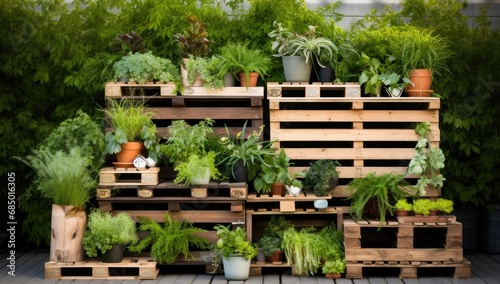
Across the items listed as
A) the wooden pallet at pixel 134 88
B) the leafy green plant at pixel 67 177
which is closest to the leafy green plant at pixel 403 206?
the wooden pallet at pixel 134 88

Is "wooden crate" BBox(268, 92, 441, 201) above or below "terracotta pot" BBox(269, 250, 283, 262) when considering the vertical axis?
above

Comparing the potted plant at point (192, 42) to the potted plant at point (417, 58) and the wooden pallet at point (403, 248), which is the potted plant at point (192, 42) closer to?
the potted plant at point (417, 58)

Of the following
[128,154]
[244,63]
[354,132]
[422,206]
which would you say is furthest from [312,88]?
[128,154]

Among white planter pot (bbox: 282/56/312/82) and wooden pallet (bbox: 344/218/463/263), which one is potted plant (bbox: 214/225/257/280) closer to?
wooden pallet (bbox: 344/218/463/263)

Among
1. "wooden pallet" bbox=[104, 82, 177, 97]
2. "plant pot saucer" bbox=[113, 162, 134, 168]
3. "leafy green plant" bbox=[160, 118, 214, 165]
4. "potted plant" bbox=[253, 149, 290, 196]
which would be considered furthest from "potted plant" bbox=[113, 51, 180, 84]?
"potted plant" bbox=[253, 149, 290, 196]

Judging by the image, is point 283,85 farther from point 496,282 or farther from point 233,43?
point 496,282

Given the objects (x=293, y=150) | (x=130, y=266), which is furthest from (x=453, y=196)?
(x=130, y=266)

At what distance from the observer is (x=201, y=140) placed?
809 cm

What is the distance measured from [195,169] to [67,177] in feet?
3.85

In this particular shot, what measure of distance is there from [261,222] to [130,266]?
1599 mm

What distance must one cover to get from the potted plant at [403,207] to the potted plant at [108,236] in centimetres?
250

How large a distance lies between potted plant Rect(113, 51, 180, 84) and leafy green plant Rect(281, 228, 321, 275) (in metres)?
1.97

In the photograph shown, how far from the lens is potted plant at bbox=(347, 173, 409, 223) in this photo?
8.03 metres

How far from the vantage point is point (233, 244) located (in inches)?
303
